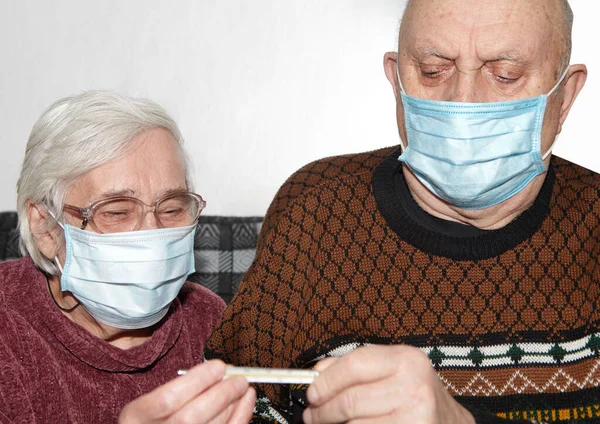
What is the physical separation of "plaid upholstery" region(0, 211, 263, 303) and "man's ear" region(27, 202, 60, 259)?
25.6 inches

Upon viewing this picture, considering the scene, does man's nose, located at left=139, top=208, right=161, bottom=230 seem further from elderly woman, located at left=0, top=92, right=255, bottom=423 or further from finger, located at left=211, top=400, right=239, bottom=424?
finger, located at left=211, top=400, right=239, bottom=424

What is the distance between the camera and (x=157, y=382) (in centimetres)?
186

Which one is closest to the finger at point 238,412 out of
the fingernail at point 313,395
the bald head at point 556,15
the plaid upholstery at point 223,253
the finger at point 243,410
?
the finger at point 243,410

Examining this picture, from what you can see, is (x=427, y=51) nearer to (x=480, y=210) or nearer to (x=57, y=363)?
(x=480, y=210)

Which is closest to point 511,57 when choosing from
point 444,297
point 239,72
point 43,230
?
point 444,297

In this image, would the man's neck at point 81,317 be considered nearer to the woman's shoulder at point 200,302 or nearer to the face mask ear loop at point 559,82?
Result: the woman's shoulder at point 200,302

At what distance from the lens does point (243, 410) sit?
1171 mm

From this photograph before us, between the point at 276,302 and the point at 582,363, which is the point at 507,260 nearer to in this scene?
the point at 582,363

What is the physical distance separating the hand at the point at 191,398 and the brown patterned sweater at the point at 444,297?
0.57m

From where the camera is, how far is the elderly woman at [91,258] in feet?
5.50

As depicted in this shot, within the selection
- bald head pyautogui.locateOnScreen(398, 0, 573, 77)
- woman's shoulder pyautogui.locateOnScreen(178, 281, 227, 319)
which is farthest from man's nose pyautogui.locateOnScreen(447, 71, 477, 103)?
woman's shoulder pyautogui.locateOnScreen(178, 281, 227, 319)

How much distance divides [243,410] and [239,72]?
1.64 m

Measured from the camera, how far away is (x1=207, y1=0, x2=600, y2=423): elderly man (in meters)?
1.51

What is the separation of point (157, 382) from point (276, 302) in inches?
15.4
